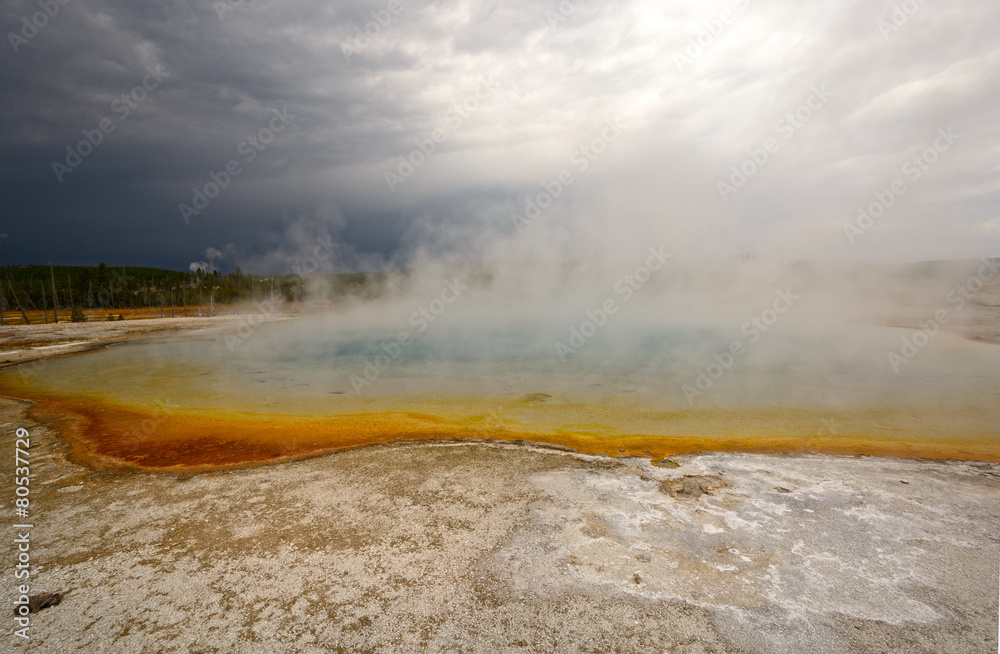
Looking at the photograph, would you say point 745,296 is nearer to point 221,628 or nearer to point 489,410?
point 489,410

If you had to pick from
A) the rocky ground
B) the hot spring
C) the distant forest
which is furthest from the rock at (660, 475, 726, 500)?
the distant forest

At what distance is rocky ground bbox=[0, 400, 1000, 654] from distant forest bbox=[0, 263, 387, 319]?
35.6m

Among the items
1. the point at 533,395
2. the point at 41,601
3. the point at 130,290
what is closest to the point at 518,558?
the point at 41,601

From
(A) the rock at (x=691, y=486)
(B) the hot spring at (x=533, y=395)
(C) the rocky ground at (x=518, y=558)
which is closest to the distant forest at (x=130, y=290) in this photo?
(B) the hot spring at (x=533, y=395)

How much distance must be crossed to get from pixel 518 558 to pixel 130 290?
196 feet

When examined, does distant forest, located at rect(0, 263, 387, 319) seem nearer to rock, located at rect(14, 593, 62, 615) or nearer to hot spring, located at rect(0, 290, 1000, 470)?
hot spring, located at rect(0, 290, 1000, 470)

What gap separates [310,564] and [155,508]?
2226 millimetres

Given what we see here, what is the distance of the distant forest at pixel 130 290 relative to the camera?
129 ft

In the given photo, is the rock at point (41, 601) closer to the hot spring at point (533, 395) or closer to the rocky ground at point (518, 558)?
the rocky ground at point (518, 558)

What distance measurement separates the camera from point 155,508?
14.5ft

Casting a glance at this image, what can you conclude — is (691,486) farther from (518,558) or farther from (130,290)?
(130,290)

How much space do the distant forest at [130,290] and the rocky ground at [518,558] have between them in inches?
1402

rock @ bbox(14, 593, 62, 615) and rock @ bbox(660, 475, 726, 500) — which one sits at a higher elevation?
rock @ bbox(14, 593, 62, 615)

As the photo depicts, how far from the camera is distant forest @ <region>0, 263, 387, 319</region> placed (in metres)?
39.3
